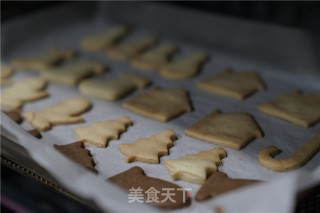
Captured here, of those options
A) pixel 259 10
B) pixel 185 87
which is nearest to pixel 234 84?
pixel 185 87

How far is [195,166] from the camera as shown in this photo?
1.24 metres

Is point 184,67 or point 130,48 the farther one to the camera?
point 130,48

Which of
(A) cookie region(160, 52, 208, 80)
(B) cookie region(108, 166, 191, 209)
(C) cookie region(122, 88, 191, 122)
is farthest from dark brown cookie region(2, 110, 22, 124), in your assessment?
(A) cookie region(160, 52, 208, 80)

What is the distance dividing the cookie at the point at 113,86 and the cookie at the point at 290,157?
647 mm

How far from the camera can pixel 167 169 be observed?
1.30 meters

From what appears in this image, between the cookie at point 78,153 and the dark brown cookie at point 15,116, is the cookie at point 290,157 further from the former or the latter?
the dark brown cookie at point 15,116

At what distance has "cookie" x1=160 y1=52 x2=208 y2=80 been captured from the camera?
6.20ft

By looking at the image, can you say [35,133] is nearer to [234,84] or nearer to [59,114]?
[59,114]

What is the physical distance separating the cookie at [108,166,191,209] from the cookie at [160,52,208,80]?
71 centimetres

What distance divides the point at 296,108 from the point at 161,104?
1.59ft

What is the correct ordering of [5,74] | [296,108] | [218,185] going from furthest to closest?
[5,74] < [296,108] < [218,185]

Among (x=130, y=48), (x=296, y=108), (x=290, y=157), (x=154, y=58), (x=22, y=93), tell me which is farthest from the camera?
(x=130, y=48)

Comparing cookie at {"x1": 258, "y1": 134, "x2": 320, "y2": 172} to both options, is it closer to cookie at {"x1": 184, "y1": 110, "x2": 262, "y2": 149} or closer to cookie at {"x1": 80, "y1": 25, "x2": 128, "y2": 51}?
cookie at {"x1": 184, "y1": 110, "x2": 262, "y2": 149}

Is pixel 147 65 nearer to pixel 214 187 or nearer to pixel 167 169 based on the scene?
pixel 167 169
